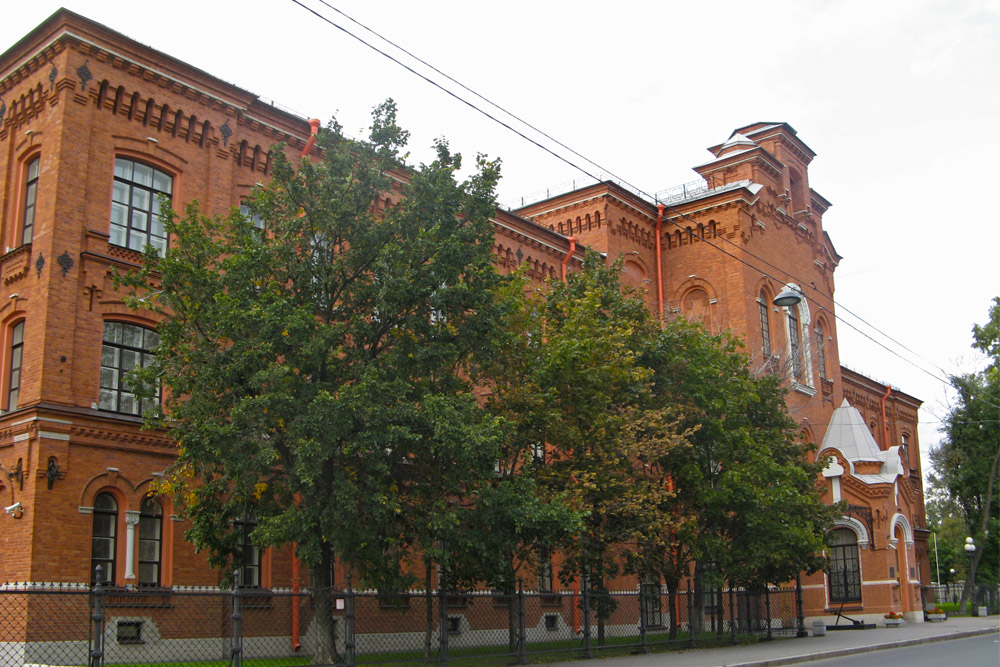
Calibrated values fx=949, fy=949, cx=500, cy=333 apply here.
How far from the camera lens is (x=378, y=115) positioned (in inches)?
648

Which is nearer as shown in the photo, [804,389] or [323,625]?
[323,625]

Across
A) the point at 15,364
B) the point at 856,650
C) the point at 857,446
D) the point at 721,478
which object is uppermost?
the point at 15,364

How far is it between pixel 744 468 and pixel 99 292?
1476cm

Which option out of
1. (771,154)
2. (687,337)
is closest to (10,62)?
(687,337)

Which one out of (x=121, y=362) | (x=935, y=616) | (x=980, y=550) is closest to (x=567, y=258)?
(x=121, y=362)

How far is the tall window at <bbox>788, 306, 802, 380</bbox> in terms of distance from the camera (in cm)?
3686

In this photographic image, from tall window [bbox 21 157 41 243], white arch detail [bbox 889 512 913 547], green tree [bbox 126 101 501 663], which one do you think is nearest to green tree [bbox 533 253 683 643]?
green tree [bbox 126 101 501 663]

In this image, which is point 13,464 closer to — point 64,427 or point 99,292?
point 64,427

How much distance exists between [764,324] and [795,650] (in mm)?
17480

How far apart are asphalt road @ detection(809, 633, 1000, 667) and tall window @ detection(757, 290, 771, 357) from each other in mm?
13868

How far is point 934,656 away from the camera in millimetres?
19641

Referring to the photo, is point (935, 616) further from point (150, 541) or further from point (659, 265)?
point (150, 541)

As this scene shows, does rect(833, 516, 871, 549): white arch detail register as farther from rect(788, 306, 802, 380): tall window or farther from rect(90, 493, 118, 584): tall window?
rect(90, 493, 118, 584): tall window

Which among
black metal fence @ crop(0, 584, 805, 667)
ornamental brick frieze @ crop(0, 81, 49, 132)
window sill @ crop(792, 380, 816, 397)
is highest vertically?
ornamental brick frieze @ crop(0, 81, 49, 132)
